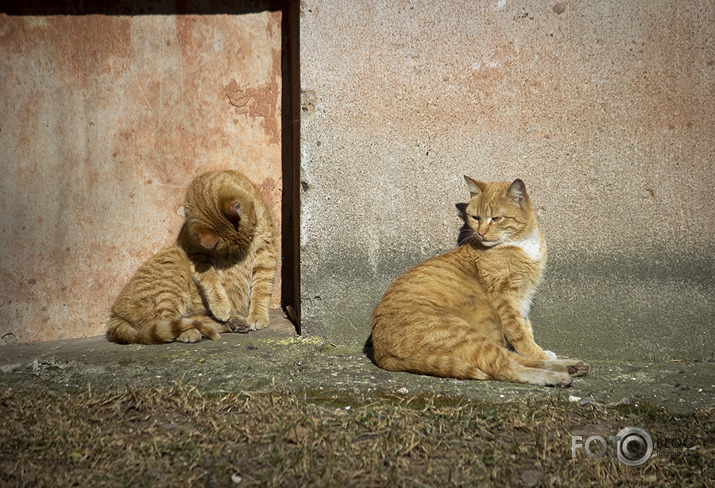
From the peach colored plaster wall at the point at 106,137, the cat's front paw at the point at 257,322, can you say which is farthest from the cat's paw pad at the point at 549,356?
the peach colored plaster wall at the point at 106,137

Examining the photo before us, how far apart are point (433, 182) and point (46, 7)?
3.06 meters

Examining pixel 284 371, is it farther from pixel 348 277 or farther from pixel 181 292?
pixel 181 292

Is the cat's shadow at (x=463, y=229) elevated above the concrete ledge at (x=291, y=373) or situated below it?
above

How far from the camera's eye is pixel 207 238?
155 inches

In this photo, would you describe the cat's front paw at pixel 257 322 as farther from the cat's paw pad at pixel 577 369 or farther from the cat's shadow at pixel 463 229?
the cat's paw pad at pixel 577 369

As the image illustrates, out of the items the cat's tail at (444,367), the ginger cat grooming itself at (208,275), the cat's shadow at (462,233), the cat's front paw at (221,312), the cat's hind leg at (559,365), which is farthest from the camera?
the cat's front paw at (221,312)

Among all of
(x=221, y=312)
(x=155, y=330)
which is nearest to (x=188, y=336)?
(x=155, y=330)

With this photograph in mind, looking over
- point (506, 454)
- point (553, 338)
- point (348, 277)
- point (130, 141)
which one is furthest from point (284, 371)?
point (130, 141)

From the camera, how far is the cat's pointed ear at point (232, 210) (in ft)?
12.8

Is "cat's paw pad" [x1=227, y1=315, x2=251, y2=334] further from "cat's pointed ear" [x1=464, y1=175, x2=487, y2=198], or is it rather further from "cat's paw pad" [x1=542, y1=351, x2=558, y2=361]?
"cat's paw pad" [x1=542, y1=351, x2=558, y2=361]

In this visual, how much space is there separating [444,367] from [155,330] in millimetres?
2043

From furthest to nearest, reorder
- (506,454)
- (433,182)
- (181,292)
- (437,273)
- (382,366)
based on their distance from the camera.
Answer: (181,292) < (433,182) < (437,273) < (382,366) < (506,454)

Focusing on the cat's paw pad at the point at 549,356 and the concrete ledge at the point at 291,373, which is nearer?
the concrete ledge at the point at 291,373

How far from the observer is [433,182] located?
12.5ft
